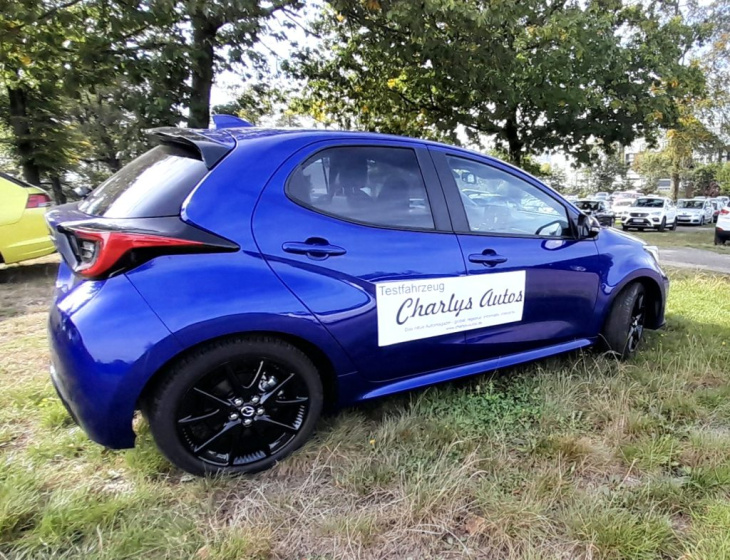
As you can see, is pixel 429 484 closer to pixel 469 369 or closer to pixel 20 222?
pixel 469 369

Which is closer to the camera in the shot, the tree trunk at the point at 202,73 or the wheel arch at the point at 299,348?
the wheel arch at the point at 299,348

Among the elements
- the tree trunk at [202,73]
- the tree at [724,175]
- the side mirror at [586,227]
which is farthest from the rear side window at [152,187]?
the tree at [724,175]

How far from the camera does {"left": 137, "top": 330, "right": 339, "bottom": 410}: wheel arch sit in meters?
1.91

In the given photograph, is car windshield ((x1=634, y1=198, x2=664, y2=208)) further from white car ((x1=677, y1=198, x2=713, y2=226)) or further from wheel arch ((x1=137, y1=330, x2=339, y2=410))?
wheel arch ((x1=137, y1=330, x2=339, y2=410))

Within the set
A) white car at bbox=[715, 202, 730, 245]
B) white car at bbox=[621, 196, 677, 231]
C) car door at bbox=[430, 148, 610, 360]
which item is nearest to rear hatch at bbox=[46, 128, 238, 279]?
car door at bbox=[430, 148, 610, 360]

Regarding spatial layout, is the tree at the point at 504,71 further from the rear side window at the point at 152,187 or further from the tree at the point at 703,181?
the tree at the point at 703,181

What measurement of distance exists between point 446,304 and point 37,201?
222 inches

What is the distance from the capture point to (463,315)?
259 cm

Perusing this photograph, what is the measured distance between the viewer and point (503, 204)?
2.92 meters

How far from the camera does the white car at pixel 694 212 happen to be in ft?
90.1

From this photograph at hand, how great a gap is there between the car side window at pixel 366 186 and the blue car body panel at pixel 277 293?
5 cm

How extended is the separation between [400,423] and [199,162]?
1.63 m

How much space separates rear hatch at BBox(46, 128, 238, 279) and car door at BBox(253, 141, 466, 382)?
0.29 meters

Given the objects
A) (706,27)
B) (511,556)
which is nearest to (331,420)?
(511,556)
